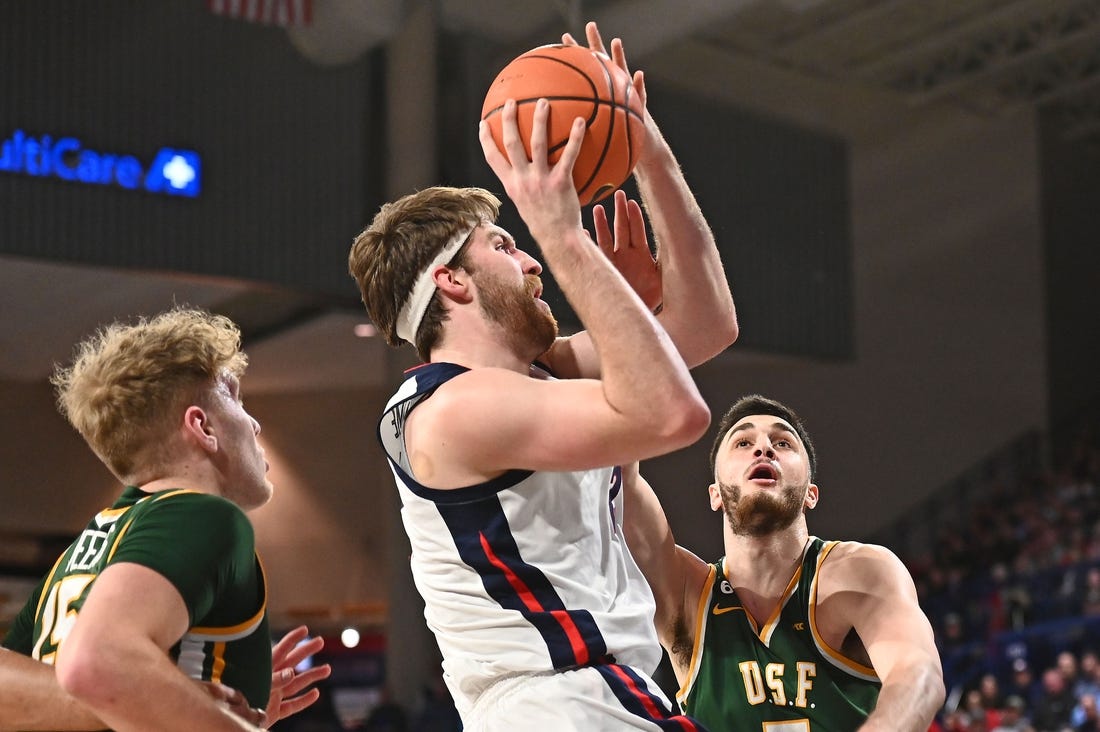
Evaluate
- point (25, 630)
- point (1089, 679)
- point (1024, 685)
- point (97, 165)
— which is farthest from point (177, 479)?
point (1024, 685)

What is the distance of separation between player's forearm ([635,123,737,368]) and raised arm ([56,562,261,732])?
144 cm

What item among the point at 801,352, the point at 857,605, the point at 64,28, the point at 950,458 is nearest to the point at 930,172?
the point at 950,458

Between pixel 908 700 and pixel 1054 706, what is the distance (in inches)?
404

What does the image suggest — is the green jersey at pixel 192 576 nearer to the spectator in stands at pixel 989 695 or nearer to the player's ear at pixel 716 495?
the player's ear at pixel 716 495

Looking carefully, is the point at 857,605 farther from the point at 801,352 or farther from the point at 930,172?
the point at 930,172

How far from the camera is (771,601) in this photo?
172 inches

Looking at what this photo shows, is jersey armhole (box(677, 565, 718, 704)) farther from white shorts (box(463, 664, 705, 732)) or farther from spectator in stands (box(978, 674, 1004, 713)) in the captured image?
spectator in stands (box(978, 674, 1004, 713))

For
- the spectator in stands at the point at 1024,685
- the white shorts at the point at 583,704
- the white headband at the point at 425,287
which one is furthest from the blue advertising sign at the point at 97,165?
the white shorts at the point at 583,704

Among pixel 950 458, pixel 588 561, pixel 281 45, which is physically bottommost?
pixel 950 458

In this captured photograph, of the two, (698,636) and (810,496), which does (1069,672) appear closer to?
(810,496)

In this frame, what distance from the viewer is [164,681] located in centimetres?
232

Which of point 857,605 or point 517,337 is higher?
point 517,337

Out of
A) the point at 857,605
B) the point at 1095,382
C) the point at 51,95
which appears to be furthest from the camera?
the point at 1095,382

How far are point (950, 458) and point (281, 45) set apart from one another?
13.1 metres
